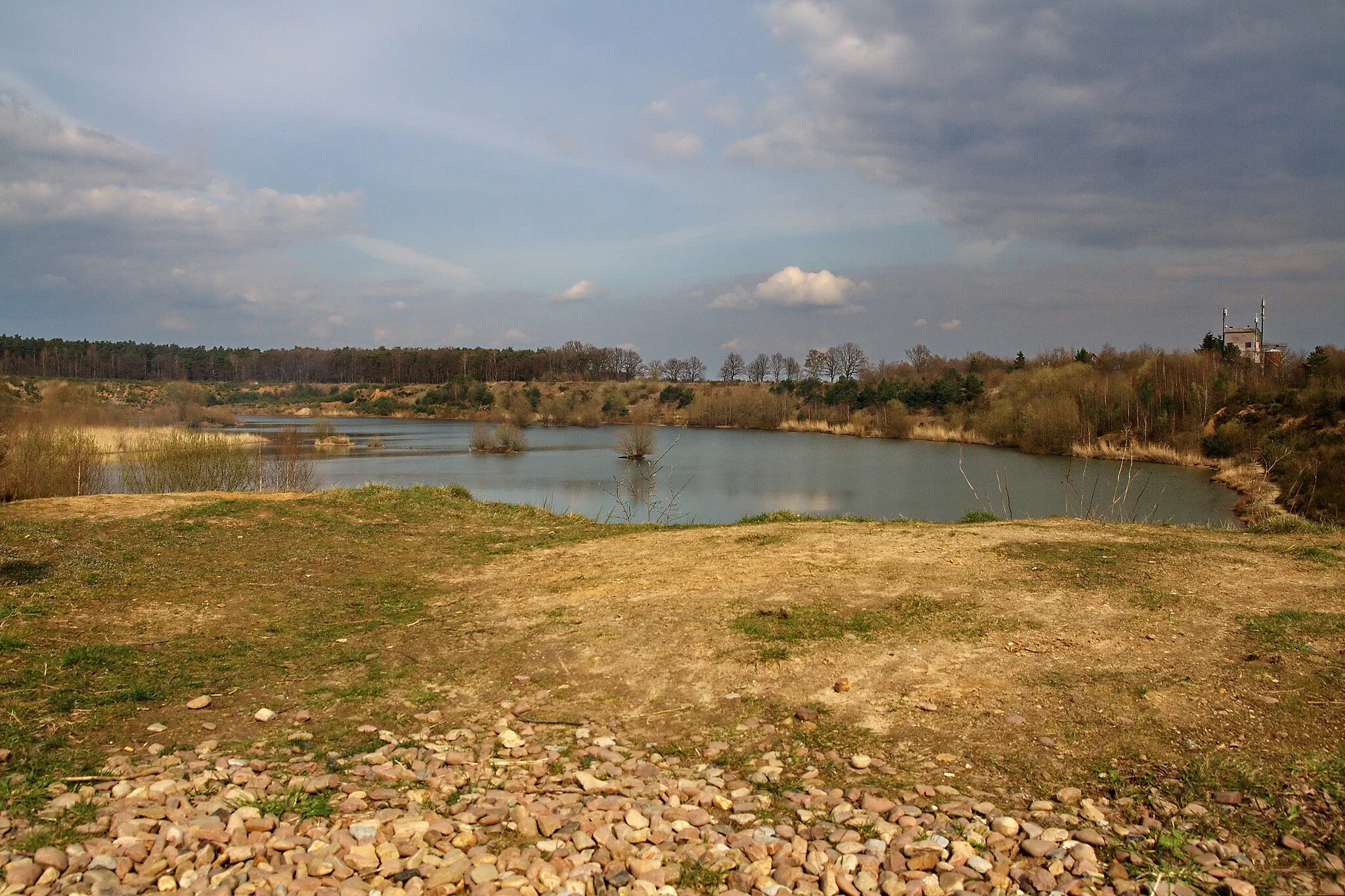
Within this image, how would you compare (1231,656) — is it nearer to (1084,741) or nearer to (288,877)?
(1084,741)

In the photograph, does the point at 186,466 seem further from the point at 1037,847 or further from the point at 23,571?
the point at 1037,847

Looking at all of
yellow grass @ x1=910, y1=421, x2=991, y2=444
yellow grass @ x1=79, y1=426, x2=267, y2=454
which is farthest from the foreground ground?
yellow grass @ x1=910, y1=421, x2=991, y2=444

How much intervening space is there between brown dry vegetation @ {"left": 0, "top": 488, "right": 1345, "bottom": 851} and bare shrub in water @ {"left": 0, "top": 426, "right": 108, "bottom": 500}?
323 inches

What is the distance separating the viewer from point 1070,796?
3.32 m

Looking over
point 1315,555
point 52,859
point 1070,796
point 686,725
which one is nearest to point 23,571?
point 52,859

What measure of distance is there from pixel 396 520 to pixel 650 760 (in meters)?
8.40

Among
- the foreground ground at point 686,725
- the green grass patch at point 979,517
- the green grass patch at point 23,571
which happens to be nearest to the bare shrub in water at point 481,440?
the green grass patch at point 979,517

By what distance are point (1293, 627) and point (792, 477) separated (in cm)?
2949

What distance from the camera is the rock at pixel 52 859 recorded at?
107 inches

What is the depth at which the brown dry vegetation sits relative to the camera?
3.83 m

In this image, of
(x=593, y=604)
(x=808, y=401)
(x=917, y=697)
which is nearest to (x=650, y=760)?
(x=917, y=697)

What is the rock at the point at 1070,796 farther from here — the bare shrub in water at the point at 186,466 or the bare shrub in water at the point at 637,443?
the bare shrub in water at the point at 637,443

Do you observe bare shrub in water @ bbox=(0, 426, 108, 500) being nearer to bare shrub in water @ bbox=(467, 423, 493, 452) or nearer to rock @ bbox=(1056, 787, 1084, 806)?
rock @ bbox=(1056, 787, 1084, 806)

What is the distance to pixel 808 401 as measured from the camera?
74.8m
